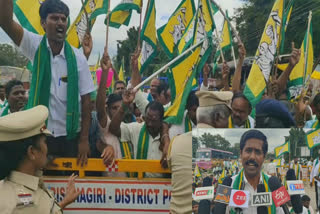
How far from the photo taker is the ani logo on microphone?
2.72 meters

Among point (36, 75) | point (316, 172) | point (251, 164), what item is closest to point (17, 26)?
point (36, 75)

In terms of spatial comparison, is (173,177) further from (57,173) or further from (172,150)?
(57,173)

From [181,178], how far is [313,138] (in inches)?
41.2

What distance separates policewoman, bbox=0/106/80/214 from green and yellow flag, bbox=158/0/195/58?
469cm

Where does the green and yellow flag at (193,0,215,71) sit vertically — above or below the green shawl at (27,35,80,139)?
above

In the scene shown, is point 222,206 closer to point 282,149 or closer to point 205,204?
point 205,204

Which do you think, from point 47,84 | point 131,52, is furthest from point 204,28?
point 131,52

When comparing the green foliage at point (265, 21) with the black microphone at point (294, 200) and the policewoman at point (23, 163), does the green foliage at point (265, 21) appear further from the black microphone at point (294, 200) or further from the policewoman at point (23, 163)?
the policewoman at point (23, 163)

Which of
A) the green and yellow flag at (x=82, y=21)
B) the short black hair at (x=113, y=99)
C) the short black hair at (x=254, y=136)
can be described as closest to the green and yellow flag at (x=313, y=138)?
the short black hair at (x=254, y=136)

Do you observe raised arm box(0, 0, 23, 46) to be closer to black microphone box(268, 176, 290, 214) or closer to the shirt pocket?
the shirt pocket

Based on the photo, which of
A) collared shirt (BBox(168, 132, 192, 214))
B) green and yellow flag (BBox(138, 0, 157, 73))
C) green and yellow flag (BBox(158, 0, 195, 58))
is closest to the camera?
collared shirt (BBox(168, 132, 192, 214))

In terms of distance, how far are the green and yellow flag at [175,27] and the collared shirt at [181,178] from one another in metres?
4.00

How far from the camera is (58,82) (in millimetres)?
3795

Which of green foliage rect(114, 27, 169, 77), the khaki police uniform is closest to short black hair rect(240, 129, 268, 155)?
the khaki police uniform
